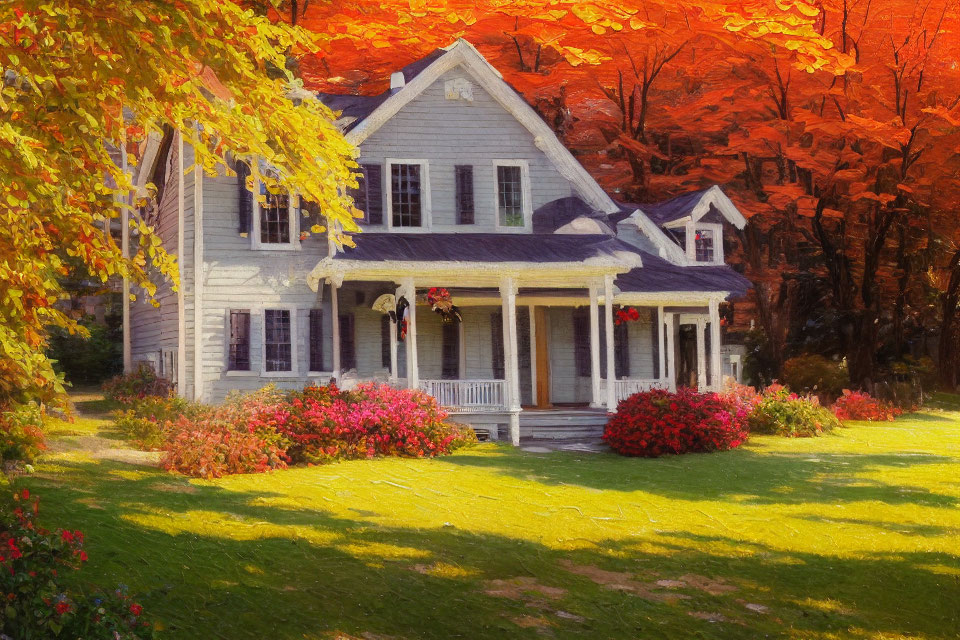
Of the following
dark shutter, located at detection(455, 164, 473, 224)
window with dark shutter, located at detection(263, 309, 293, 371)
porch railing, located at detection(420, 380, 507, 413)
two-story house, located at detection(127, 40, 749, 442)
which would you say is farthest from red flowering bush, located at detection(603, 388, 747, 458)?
window with dark shutter, located at detection(263, 309, 293, 371)

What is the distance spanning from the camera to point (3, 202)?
891 cm

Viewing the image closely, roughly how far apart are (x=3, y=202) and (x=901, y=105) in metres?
26.7

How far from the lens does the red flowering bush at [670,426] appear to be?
68.8 ft

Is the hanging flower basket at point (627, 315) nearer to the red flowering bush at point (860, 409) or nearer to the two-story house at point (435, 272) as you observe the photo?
the two-story house at point (435, 272)

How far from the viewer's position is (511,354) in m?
23.1

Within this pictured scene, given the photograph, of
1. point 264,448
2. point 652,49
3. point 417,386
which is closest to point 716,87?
point 652,49

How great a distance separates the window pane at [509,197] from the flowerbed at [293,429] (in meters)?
5.72

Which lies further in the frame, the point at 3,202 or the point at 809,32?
the point at 809,32

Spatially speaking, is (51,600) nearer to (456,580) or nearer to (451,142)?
(456,580)

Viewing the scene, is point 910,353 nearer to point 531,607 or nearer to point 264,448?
point 264,448

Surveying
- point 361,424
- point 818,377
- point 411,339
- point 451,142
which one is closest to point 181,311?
point 411,339

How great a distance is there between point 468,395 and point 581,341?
15.9 ft

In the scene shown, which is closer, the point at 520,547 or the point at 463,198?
the point at 520,547

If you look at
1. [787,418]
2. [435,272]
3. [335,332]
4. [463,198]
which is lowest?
[787,418]
